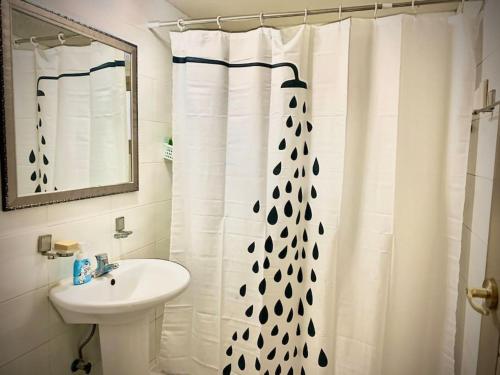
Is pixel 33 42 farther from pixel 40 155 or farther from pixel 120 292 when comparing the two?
pixel 120 292

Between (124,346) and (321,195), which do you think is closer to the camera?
(124,346)

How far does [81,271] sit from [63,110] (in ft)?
2.31

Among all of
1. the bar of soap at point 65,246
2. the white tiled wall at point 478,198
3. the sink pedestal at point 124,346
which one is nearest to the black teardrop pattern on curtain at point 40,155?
the bar of soap at point 65,246

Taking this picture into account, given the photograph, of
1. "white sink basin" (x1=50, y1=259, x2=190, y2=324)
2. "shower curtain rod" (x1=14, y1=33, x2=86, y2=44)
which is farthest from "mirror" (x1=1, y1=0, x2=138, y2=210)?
"white sink basin" (x1=50, y1=259, x2=190, y2=324)

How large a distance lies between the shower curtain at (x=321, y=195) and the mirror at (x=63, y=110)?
30 cm

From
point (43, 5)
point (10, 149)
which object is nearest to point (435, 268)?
point (10, 149)

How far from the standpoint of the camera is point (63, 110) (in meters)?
1.39

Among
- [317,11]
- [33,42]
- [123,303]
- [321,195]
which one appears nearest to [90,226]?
[123,303]

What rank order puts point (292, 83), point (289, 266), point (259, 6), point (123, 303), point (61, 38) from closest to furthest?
point (123, 303) → point (61, 38) → point (292, 83) → point (289, 266) → point (259, 6)

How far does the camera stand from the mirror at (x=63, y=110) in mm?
1177

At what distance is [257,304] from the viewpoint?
177cm

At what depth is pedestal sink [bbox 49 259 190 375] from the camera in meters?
1.26

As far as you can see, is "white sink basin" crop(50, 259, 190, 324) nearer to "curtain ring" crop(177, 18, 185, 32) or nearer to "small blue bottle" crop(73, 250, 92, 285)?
"small blue bottle" crop(73, 250, 92, 285)

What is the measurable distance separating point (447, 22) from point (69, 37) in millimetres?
1652
